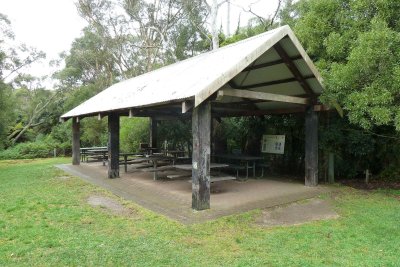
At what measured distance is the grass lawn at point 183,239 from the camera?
4098mm

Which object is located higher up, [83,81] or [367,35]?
[83,81]

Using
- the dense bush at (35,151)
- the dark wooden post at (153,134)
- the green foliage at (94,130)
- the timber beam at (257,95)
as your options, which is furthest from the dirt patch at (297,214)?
the dense bush at (35,151)

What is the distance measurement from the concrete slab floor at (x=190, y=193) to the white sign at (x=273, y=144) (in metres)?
1.06

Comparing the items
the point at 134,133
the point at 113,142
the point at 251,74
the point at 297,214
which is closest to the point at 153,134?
the point at 134,133

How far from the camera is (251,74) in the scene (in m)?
9.46

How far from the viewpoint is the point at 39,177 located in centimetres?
1135

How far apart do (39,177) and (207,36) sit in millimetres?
15707

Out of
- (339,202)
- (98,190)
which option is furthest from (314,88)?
(98,190)

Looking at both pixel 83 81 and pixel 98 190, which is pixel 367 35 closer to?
pixel 98 190

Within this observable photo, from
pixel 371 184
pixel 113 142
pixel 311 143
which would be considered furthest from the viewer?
pixel 113 142

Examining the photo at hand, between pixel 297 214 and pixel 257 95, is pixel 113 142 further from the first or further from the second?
pixel 297 214

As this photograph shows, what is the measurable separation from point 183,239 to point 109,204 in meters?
2.93

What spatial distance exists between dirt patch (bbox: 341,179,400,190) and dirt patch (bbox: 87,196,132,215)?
22.2 feet

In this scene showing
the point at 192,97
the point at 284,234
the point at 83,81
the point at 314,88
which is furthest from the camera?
the point at 83,81
